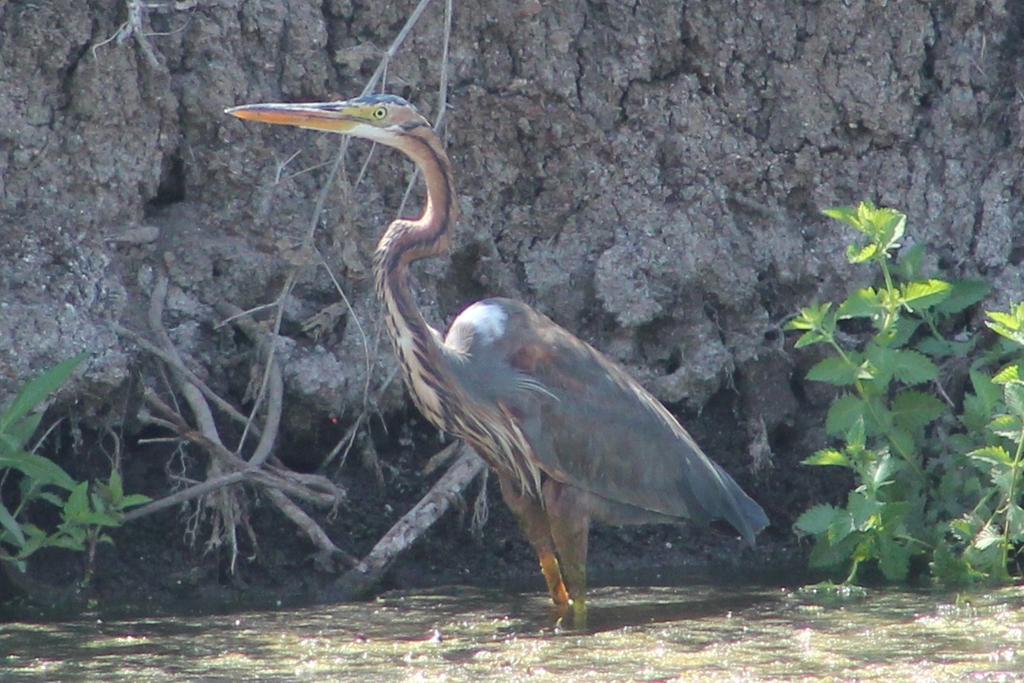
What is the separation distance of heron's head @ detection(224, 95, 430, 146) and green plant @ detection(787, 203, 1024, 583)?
4.95 ft

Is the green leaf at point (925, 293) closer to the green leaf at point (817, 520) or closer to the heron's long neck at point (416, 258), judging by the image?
the green leaf at point (817, 520)

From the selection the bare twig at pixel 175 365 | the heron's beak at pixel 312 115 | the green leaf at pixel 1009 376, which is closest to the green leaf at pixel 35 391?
the bare twig at pixel 175 365

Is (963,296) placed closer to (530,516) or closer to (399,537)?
(530,516)

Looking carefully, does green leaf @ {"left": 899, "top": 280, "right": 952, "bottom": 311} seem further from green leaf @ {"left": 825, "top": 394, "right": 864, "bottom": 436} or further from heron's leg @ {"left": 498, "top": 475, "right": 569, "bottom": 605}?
heron's leg @ {"left": 498, "top": 475, "right": 569, "bottom": 605}

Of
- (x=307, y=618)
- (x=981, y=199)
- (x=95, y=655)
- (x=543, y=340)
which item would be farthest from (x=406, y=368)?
(x=981, y=199)

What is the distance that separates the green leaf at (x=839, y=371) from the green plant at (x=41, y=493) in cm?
231

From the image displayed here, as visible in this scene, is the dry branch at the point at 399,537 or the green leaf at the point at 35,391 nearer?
the green leaf at the point at 35,391

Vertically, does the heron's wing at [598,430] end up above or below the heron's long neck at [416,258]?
below

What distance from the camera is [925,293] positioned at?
5945 millimetres

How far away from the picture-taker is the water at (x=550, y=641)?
461 cm

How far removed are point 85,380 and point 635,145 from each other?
2.30 metres

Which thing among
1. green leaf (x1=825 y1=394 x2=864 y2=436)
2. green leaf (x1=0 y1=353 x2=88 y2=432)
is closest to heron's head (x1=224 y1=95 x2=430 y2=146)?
green leaf (x1=0 y1=353 x2=88 y2=432)

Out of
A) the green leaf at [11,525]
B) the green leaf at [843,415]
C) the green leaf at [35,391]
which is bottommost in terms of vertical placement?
the green leaf at [11,525]

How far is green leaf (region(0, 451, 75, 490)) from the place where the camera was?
17.0 feet
